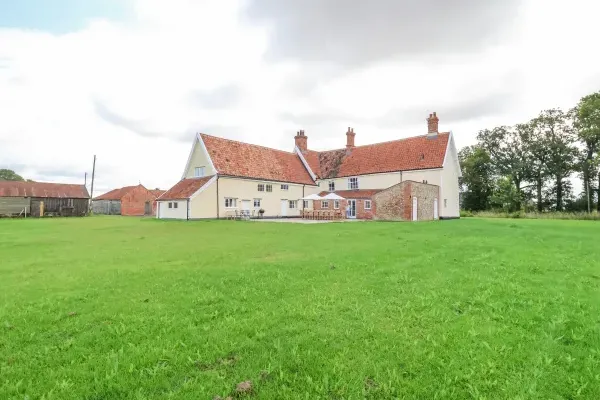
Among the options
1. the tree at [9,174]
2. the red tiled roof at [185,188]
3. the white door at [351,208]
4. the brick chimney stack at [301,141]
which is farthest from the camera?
the tree at [9,174]

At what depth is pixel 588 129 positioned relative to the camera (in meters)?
43.6

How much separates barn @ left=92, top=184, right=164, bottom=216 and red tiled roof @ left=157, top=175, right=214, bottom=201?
34259 mm

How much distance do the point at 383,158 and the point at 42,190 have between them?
53.1 m

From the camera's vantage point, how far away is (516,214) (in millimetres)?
40781

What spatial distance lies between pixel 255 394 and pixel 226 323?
1.74 metres

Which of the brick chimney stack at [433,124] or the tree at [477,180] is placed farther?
the tree at [477,180]

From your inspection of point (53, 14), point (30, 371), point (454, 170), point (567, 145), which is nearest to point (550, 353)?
point (30, 371)

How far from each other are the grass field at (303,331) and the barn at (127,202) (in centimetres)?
6195

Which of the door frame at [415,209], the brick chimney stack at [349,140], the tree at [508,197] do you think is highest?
the brick chimney stack at [349,140]

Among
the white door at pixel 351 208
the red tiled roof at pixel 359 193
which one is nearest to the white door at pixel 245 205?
the red tiled roof at pixel 359 193

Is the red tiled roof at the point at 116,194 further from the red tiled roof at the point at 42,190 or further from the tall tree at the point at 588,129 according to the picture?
the tall tree at the point at 588,129

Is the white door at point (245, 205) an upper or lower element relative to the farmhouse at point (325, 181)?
lower

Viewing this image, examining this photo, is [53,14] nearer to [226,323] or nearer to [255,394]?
[226,323]

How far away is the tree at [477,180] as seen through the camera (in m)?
54.3
